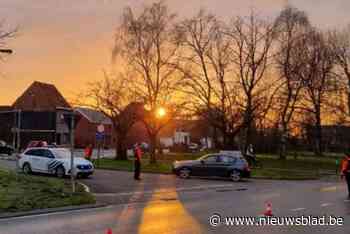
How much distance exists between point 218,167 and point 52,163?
30.4 ft

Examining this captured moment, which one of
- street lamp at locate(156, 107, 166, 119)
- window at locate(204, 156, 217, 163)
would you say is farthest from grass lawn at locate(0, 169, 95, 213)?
street lamp at locate(156, 107, 166, 119)

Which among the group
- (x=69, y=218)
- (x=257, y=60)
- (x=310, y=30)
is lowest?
(x=69, y=218)

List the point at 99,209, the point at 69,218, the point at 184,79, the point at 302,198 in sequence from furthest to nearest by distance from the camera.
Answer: the point at 184,79
the point at 302,198
the point at 99,209
the point at 69,218

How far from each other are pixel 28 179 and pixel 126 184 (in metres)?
5.08

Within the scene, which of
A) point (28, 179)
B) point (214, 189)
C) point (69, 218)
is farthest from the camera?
point (214, 189)

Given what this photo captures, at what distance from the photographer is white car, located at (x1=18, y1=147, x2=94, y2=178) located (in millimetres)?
27141

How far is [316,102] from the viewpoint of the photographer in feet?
182

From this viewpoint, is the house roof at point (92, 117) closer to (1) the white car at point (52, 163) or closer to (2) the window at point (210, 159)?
(2) the window at point (210, 159)

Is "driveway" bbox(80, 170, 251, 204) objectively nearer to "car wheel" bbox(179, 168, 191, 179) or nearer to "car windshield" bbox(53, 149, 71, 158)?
"car windshield" bbox(53, 149, 71, 158)

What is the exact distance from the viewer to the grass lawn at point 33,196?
15474 millimetres

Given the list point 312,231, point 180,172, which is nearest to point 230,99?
point 180,172

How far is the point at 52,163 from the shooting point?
Result: 27.5 meters

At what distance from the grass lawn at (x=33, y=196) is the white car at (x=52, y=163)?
6298 millimetres

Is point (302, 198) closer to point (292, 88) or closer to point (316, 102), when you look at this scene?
point (292, 88)
